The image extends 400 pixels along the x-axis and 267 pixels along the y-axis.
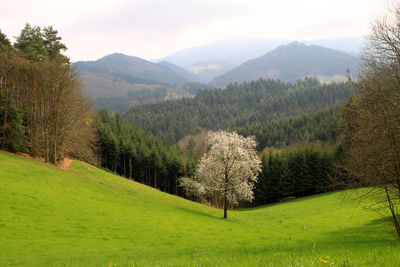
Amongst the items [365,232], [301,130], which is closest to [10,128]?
[365,232]

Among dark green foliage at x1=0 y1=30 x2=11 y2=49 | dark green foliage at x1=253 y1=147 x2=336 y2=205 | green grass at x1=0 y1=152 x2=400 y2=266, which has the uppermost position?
dark green foliage at x1=0 y1=30 x2=11 y2=49

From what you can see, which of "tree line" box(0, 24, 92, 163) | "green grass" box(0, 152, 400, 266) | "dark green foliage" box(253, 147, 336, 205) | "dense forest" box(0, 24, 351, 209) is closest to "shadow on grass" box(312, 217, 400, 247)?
"green grass" box(0, 152, 400, 266)

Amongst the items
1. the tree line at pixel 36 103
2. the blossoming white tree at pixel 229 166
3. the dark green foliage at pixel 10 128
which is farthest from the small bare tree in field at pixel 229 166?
the dark green foliage at pixel 10 128

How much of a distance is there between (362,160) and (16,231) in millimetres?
24249

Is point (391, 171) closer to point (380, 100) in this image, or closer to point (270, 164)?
point (380, 100)

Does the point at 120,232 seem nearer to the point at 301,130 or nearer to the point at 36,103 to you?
the point at 36,103

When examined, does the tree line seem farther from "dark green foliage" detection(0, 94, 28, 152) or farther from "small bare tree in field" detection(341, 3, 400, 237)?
"small bare tree in field" detection(341, 3, 400, 237)

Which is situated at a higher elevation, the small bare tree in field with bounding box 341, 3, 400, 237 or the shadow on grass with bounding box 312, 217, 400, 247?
the small bare tree in field with bounding box 341, 3, 400, 237

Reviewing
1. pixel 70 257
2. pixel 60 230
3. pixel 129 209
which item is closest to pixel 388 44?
pixel 70 257

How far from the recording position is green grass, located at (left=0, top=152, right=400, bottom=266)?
51.2 feet

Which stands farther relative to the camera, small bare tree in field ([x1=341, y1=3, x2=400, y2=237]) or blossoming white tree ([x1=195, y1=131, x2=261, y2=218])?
blossoming white tree ([x1=195, y1=131, x2=261, y2=218])

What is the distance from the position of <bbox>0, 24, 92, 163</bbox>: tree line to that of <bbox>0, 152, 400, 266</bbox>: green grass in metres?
6.00

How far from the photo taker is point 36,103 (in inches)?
1773

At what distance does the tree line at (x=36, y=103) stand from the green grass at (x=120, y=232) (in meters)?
6.00
